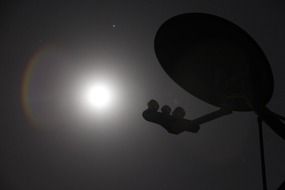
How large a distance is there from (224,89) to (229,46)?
3.28ft

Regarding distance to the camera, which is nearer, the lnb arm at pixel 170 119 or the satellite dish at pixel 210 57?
the lnb arm at pixel 170 119

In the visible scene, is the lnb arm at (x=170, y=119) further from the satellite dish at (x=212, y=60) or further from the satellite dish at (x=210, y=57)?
the satellite dish at (x=210, y=57)

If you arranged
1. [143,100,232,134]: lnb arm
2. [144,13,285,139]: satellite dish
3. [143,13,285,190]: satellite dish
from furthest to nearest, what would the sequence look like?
[144,13,285,139]: satellite dish
[143,13,285,190]: satellite dish
[143,100,232,134]: lnb arm

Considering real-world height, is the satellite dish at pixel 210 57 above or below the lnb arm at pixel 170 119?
above

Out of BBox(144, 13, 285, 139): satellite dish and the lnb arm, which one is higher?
BBox(144, 13, 285, 139): satellite dish

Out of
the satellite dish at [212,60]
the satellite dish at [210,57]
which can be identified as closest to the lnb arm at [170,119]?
the satellite dish at [212,60]

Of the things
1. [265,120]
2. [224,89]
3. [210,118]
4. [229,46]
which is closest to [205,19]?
[229,46]

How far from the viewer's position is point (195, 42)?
16.7 feet

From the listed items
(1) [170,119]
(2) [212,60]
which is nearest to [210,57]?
(2) [212,60]

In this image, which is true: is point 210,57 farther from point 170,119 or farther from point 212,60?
point 170,119

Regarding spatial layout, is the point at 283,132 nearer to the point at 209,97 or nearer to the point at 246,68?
the point at 246,68

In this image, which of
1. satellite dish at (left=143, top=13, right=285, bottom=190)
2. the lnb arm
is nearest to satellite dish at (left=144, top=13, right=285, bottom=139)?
satellite dish at (left=143, top=13, right=285, bottom=190)

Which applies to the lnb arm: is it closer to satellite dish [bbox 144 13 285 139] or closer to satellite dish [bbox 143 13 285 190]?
satellite dish [bbox 143 13 285 190]

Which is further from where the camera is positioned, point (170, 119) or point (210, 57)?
point (210, 57)
